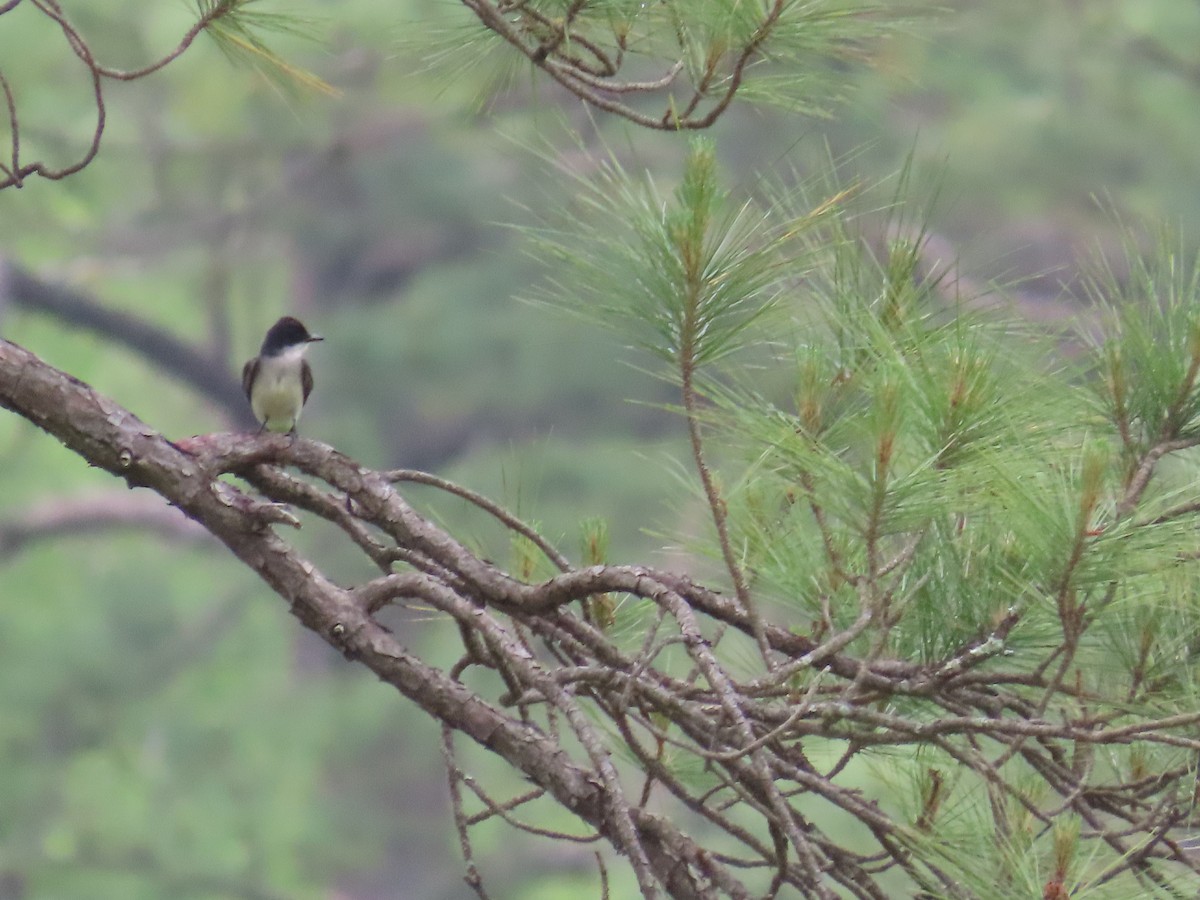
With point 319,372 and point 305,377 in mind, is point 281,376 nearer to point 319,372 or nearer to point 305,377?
point 305,377

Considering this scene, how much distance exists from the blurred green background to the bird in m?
2.78

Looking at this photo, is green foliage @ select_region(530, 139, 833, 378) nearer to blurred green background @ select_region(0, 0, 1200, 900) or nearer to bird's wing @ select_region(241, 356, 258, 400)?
bird's wing @ select_region(241, 356, 258, 400)

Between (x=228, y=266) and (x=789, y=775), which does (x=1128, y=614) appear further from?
(x=228, y=266)

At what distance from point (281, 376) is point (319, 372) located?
4271 mm

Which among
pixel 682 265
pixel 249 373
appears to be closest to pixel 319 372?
pixel 249 373

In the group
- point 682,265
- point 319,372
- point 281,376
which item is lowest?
point 682,265

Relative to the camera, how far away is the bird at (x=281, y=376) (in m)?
1.72

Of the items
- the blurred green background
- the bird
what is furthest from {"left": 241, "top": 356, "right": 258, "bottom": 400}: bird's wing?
the blurred green background

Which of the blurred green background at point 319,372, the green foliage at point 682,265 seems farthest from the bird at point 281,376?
the blurred green background at point 319,372

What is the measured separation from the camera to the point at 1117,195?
5.20m

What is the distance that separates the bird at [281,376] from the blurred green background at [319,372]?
278cm

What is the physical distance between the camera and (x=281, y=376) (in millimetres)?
1719

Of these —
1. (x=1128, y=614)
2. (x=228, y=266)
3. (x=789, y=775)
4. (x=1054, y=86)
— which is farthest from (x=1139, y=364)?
(x=228, y=266)

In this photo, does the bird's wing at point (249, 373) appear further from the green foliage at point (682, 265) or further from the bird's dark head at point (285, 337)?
the green foliage at point (682, 265)
